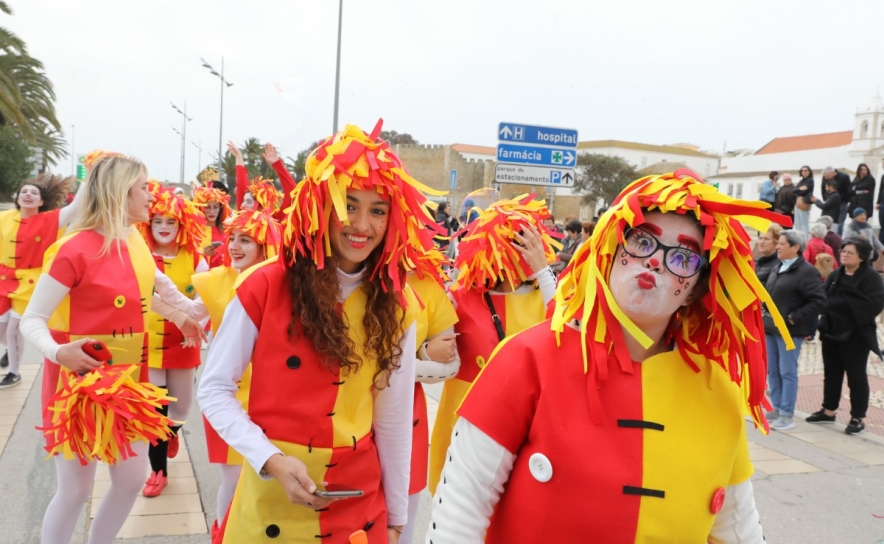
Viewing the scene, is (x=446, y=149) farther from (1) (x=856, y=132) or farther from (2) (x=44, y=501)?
(2) (x=44, y=501)

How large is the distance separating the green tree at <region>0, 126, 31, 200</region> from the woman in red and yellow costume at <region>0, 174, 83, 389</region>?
29135 mm

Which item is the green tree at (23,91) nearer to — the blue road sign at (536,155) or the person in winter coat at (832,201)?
the blue road sign at (536,155)

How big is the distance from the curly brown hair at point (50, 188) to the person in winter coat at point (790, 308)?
23.4 ft

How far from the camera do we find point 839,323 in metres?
6.52

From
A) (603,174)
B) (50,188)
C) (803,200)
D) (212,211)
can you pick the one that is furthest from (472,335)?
(603,174)

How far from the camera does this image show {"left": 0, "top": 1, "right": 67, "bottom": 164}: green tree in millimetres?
18234

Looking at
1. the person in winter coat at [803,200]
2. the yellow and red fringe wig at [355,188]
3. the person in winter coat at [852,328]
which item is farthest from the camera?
the person in winter coat at [803,200]

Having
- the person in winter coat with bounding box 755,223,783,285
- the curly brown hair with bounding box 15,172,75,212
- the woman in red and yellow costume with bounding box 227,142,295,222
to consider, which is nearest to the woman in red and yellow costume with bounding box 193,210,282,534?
the woman in red and yellow costume with bounding box 227,142,295,222

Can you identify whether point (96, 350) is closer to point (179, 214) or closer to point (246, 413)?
point (246, 413)

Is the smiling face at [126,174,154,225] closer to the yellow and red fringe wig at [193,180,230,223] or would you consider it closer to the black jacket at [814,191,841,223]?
the yellow and red fringe wig at [193,180,230,223]

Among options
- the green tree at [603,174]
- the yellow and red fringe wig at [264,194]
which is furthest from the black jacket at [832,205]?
the green tree at [603,174]

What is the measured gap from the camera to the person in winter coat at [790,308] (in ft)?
21.1

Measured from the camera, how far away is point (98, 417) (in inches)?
112

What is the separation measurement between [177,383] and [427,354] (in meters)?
2.13
